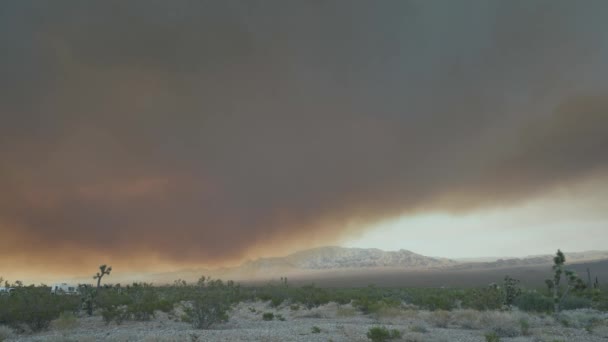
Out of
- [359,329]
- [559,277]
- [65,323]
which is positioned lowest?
[359,329]

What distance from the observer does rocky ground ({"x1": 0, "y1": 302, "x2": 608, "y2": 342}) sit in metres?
23.3

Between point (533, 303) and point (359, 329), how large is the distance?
30.3 metres

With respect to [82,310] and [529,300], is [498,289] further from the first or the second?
[82,310]

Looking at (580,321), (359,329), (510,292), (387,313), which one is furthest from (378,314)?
(510,292)

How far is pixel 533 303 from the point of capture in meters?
46.4

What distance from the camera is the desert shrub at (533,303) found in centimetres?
4529

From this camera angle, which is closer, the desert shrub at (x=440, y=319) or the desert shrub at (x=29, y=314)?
the desert shrub at (x=29, y=314)

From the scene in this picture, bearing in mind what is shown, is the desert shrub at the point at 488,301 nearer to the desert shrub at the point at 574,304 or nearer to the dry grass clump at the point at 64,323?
the desert shrub at the point at 574,304

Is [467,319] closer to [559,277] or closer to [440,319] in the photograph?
[440,319]

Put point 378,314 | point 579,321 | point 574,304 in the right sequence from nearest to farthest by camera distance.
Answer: point 579,321 → point 378,314 → point 574,304

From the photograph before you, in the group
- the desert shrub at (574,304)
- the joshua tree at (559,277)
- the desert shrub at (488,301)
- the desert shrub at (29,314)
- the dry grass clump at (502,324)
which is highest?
the desert shrub at (29,314)

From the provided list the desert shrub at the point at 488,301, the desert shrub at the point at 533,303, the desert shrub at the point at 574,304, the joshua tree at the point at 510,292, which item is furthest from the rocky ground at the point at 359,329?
the joshua tree at the point at 510,292

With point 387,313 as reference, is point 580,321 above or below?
below

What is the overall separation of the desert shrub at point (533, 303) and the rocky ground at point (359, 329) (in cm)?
1119
